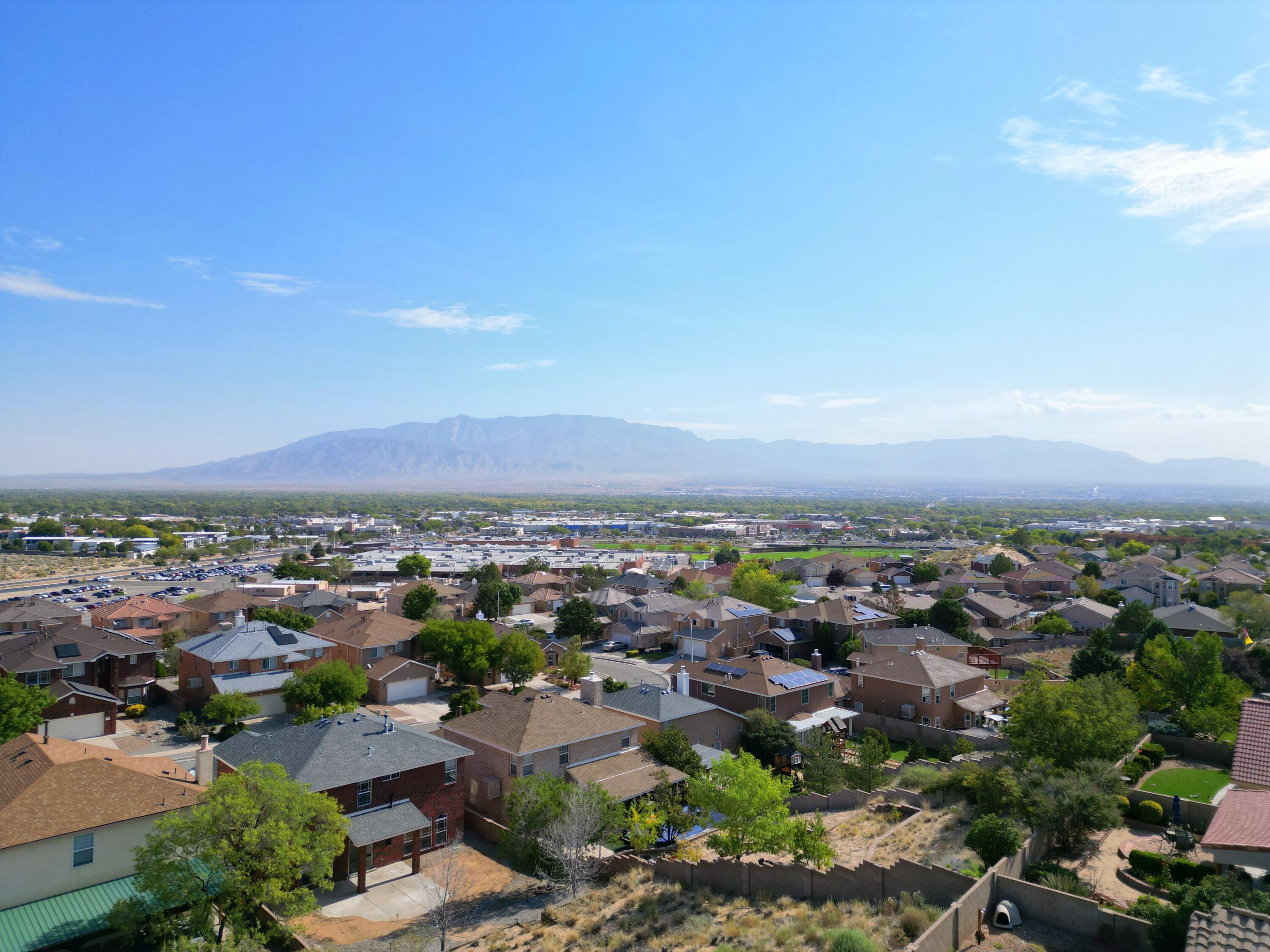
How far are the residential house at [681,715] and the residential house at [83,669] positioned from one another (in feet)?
96.1

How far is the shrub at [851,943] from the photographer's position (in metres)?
16.8

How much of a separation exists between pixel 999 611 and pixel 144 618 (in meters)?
81.5

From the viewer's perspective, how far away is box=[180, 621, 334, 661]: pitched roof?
155 feet

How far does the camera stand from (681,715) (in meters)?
37.4

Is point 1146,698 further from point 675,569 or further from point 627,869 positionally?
point 675,569

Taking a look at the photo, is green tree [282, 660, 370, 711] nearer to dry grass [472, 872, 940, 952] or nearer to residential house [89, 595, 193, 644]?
residential house [89, 595, 193, 644]

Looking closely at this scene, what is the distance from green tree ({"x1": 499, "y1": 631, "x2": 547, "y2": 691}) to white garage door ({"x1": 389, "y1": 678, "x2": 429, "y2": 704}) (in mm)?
5524

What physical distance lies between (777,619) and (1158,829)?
134ft

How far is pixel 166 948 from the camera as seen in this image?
18.4 m

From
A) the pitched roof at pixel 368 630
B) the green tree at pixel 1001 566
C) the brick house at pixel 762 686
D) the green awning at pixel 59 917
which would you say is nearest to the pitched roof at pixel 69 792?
the green awning at pixel 59 917

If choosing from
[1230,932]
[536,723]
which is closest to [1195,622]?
[536,723]

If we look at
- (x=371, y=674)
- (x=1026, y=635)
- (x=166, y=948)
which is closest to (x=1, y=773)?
(x=166, y=948)

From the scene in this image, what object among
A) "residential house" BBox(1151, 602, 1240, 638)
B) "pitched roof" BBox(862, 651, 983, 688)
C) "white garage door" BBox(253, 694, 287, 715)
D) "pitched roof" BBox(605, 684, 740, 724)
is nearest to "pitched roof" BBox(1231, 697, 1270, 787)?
"pitched roof" BBox(862, 651, 983, 688)

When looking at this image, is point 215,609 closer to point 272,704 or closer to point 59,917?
point 272,704
